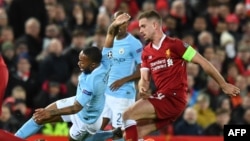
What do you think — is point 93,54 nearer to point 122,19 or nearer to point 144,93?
point 122,19

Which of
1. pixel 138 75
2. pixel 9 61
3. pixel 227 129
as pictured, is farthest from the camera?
pixel 9 61

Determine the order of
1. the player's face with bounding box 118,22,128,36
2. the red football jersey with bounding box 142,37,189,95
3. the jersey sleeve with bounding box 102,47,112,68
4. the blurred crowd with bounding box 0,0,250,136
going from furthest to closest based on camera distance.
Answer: the blurred crowd with bounding box 0,0,250,136 < the player's face with bounding box 118,22,128,36 < the jersey sleeve with bounding box 102,47,112,68 < the red football jersey with bounding box 142,37,189,95

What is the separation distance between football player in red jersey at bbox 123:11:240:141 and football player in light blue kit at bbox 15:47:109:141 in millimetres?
762

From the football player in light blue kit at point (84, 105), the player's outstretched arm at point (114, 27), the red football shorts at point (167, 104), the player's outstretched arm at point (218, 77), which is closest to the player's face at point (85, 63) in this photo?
the football player in light blue kit at point (84, 105)

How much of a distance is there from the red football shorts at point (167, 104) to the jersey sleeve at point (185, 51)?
0.49 metres

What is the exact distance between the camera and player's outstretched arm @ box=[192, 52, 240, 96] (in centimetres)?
1120

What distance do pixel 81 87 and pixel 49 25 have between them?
204 inches

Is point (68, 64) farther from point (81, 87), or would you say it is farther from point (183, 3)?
point (81, 87)

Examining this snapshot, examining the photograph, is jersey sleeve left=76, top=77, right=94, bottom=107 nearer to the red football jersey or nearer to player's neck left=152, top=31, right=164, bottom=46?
the red football jersey

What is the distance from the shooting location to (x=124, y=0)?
18.5 meters

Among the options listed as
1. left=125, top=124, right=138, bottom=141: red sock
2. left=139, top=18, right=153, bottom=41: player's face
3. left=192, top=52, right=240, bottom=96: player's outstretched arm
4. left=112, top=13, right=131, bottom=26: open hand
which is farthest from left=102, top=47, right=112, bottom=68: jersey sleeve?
left=192, top=52, right=240, bottom=96: player's outstretched arm

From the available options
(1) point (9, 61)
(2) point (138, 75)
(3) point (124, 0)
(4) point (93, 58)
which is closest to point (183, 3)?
(3) point (124, 0)

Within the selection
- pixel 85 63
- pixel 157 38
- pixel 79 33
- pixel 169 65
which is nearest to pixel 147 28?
pixel 157 38

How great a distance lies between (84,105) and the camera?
12.3 metres
